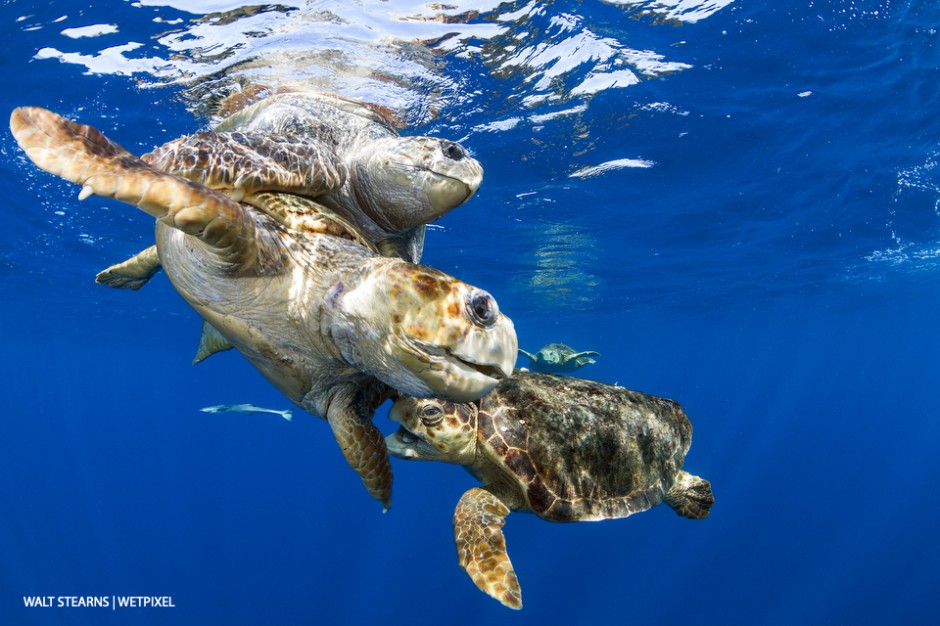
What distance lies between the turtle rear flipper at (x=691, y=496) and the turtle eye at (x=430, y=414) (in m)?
2.81

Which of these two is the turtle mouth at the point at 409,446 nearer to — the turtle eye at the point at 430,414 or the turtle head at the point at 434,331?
the turtle eye at the point at 430,414

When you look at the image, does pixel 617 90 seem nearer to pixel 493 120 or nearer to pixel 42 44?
pixel 493 120

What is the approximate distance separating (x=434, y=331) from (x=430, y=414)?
192 centimetres

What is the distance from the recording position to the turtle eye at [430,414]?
12.9ft

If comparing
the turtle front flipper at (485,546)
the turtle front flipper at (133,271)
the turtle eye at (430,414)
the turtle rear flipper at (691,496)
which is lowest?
the turtle rear flipper at (691,496)

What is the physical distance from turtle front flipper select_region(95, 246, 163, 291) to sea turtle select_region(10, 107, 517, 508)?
1.81 metres

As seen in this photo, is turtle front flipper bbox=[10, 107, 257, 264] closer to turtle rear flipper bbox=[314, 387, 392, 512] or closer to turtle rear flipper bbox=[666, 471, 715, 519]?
turtle rear flipper bbox=[314, 387, 392, 512]

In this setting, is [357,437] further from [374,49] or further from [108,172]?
[374,49]

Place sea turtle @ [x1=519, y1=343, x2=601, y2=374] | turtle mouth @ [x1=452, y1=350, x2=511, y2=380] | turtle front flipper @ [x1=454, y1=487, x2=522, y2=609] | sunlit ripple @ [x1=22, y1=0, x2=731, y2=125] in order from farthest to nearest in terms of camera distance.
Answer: sea turtle @ [x1=519, y1=343, x2=601, y2=374] < sunlit ripple @ [x1=22, y1=0, x2=731, y2=125] < turtle front flipper @ [x1=454, y1=487, x2=522, y2=609] < turtle mouth @ [x1=452, y1=350, x2=511, y2=380]

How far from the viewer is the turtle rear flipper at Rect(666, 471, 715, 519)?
5238mm

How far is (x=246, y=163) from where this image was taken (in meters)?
3.21

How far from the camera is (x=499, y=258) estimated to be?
65.2 ft

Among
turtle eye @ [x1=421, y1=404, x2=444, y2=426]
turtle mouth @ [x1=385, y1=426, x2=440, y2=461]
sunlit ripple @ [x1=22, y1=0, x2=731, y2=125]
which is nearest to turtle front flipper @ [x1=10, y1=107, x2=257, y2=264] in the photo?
turtle eye @ [x1=421, y1=404, x2=444, y2=426]

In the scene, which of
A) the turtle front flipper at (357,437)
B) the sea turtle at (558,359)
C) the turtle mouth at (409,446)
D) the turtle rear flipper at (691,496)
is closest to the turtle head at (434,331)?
the turtle front flipper at (357,437)
